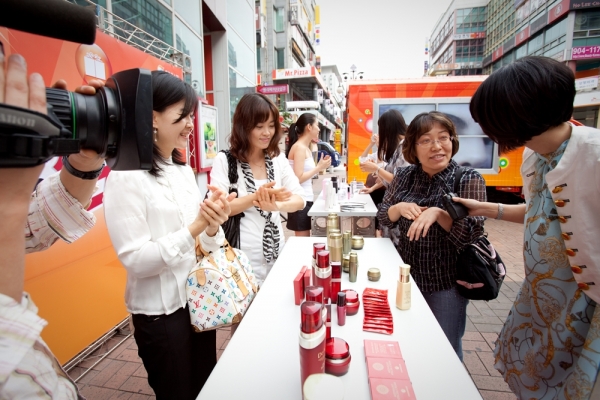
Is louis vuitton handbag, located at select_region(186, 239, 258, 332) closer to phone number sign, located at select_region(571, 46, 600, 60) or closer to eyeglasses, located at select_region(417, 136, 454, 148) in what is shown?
eyeglasses, located at select_region(417, 136, 454, 148)

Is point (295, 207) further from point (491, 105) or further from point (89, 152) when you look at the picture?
Result: point (89, 152)

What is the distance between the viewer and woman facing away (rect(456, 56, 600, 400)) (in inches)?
38.4

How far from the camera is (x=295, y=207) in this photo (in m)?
1.96

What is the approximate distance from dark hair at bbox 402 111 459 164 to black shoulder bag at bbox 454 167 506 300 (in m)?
0.29

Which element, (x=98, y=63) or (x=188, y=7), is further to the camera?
(x=188, y=7)

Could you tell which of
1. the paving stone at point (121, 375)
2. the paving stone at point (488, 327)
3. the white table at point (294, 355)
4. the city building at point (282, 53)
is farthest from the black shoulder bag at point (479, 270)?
the city building at point (282, 53)

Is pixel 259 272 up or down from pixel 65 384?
down

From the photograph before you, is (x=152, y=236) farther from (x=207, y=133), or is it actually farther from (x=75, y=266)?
(x=207, y=133)

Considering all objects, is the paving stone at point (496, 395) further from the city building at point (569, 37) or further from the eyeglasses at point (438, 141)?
the city building at point (569, 37)

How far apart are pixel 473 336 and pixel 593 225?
2.20 metres

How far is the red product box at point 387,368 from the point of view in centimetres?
93

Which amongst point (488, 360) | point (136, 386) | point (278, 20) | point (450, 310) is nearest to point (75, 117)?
point (450, 310)

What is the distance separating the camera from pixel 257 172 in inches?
80.8

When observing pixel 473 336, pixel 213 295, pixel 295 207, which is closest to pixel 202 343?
pixel 213 295
